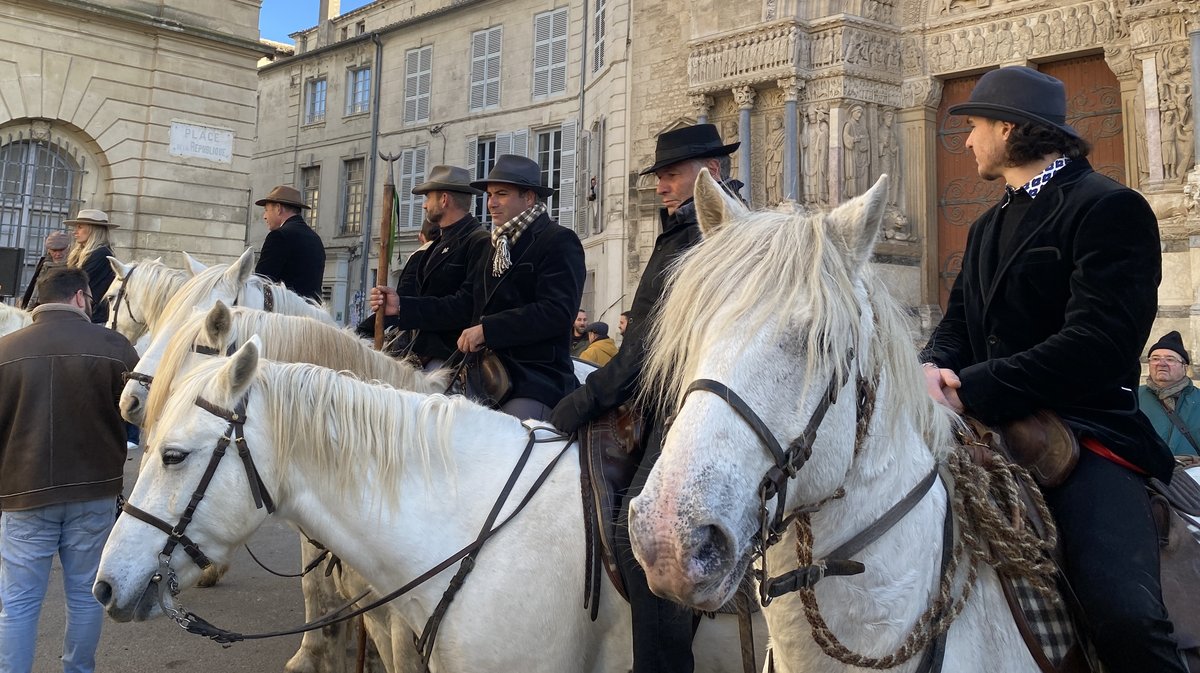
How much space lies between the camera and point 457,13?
2327 centimetres

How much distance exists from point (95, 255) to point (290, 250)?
253cm

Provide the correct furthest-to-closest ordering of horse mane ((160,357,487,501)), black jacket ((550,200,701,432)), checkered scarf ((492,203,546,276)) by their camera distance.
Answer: checkered scarf ((492,203,546,276)), black jacket ((550,200,701,432)), horse mane ((160,357,487,501))

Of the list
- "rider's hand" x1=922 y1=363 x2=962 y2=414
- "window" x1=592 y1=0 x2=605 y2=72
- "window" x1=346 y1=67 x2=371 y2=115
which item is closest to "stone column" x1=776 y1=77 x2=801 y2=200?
"window" x1=592 y1=0 x2=605 y2=72

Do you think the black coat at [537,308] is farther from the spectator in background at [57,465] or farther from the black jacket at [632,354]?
the spectator in background at [57,465]

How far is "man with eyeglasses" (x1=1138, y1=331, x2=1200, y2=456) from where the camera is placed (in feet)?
18.1

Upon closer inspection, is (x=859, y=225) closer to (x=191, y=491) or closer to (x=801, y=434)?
(x=801, y=434)

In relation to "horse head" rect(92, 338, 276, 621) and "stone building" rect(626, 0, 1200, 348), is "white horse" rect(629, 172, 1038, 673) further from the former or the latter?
"stone building" rect(626, 0, 1200, 348)

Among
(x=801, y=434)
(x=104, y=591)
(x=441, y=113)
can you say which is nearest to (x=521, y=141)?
(x=441, y=113)

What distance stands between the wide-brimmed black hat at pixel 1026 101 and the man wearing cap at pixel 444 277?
8.12 ft

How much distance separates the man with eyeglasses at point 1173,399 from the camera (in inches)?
217

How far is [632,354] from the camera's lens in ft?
9.18

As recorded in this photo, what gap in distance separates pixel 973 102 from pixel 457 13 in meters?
23.2

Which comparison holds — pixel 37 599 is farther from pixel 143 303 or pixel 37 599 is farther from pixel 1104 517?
pixel 1104 517

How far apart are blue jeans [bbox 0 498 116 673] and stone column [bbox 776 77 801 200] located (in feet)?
30.1
